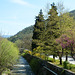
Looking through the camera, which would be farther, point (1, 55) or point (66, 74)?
point (1, 55)

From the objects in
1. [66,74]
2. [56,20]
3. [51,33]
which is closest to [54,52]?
[51,33]

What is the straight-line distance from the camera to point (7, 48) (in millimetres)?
15531

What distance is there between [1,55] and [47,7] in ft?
30.4

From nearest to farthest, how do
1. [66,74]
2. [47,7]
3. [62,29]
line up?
1. [66,74]
2. [62,29]
3. [47,7]

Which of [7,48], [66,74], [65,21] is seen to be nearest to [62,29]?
[65,21]

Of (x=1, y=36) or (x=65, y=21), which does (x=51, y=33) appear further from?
(x=1, y=36)

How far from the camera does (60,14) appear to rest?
18625mm

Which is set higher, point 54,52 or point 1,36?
point 1,36

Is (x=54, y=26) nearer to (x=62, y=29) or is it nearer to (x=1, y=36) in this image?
(x=62, y=29)

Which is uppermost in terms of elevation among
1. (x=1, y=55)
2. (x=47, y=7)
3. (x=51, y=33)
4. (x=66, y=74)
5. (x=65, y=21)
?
(x=47, y=7)

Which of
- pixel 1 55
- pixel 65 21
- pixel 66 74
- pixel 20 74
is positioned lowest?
pixel 20 74

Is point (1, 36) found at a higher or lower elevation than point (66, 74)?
higher

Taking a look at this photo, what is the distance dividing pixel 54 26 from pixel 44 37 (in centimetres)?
279

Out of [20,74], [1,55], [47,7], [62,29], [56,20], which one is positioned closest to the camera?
[1,55]
